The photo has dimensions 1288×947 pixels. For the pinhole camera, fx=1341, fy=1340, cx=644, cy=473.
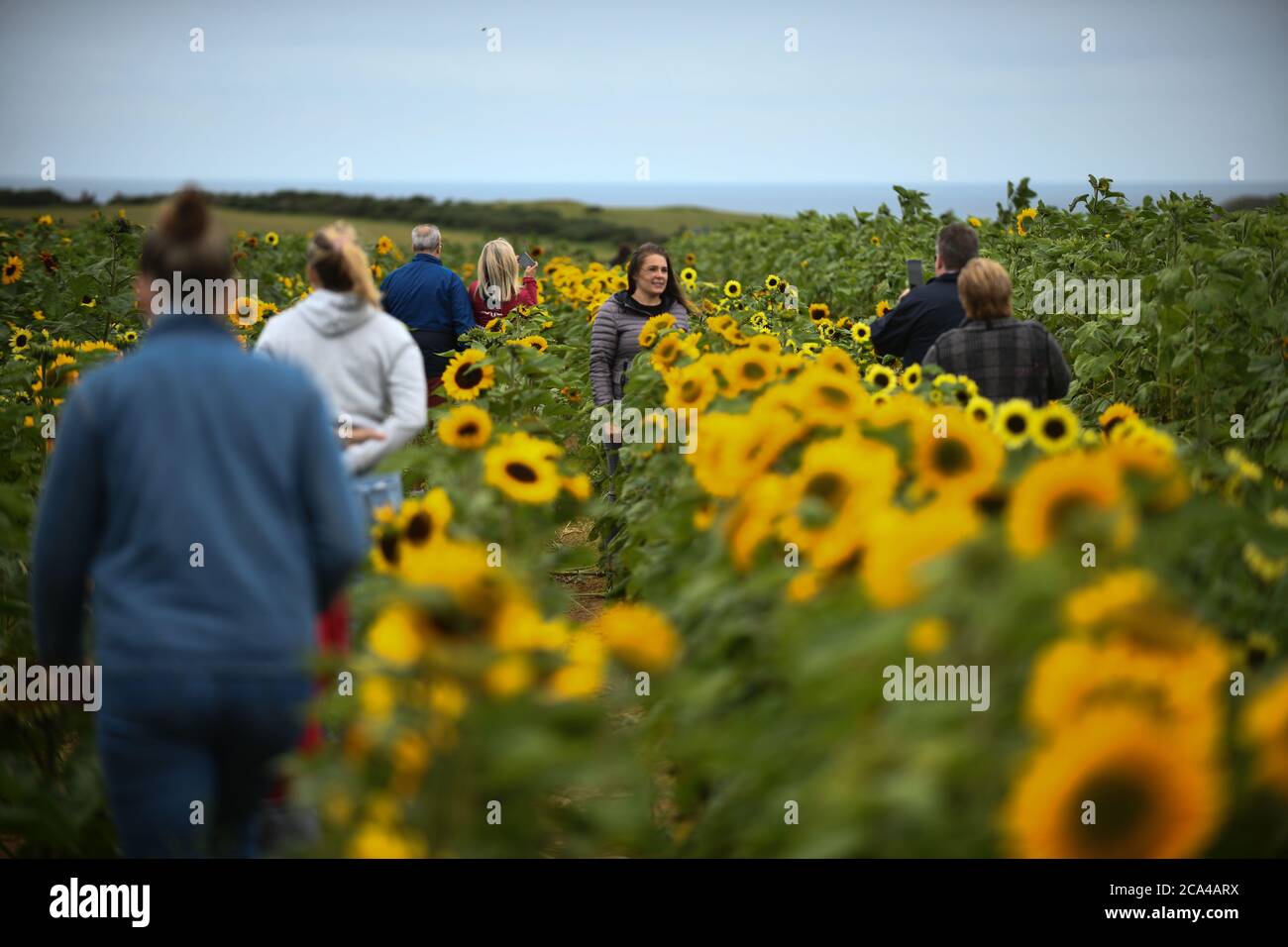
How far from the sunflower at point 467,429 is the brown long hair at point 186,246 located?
1683 millimetres

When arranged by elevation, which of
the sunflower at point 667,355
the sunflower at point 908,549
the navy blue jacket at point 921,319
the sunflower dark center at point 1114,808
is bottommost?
the sunflower dark center at point 1114,808

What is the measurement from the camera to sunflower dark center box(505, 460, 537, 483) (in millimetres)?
4062

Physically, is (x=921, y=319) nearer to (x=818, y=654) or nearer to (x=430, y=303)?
(x=430, y=303)

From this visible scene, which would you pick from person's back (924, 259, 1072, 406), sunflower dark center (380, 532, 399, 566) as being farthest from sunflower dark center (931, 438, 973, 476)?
person's back (924, 259, 1072, 406)

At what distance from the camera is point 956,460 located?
299 centimetres

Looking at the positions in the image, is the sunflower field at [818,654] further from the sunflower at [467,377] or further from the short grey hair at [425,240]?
the short grey hair at [425,240]

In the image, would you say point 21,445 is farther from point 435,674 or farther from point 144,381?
point 435,674

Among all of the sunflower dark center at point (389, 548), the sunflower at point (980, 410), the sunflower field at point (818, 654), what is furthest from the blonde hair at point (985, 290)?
the sunflower dark center at point (389, 548)

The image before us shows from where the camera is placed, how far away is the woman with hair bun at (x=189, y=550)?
2.78 metres

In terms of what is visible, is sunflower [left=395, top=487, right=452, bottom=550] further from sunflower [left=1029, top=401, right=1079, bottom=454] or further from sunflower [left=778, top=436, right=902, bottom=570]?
sunflower [left=1029, top=401, right=1079, bottom=454]

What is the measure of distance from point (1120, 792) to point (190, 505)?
1889 mm

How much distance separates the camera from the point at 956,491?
2.78 metres

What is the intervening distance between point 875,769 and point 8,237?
1633 centimetres
